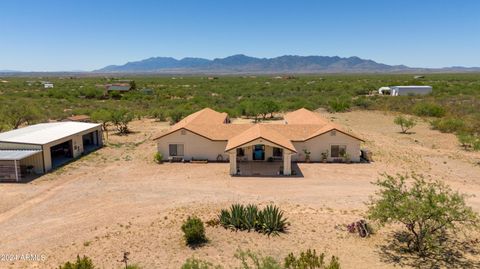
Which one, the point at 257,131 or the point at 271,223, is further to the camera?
the point at 257,131

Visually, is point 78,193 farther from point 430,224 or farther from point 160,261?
point 430,224

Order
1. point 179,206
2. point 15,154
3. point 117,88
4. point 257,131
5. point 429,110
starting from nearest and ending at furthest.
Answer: point 179,206
point 15,154
point 257,131
point 429,110
point 117,88

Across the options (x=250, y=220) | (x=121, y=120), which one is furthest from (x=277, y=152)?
(x=121, y=120)

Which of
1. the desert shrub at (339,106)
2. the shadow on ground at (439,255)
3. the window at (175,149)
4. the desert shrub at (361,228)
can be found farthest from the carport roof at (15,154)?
the desert shrub at (339,106)

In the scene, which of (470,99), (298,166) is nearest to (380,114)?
(470,99)

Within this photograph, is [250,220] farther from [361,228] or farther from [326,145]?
[326,145]
